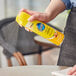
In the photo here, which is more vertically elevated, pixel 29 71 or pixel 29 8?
pixel 29 71

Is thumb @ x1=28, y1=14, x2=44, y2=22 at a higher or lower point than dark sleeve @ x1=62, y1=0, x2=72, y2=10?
lower

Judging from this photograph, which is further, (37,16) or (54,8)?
(54,8)

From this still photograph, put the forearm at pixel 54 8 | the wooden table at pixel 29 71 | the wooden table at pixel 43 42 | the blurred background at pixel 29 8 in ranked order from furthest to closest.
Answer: the blurred background at pixel 29 8 < the wooden table at pixel 43 42 < the forearm at pixel 54 8 < the wooden table at pixel 29 71

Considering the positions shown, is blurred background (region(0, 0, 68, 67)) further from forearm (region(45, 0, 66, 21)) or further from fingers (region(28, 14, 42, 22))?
fingers (region(28, 14, 42, 22))

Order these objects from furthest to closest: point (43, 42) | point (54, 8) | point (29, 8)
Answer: point (29, 8) < point (43, 42) < point (54, 8)

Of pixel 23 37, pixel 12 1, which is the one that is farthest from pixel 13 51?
pixel 12 1

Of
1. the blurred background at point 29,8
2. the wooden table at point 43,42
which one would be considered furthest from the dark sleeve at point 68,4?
the blurred background at point 29,8

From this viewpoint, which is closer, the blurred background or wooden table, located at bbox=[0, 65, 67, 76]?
wooden table, located at bbox=[0, 65, 67, 76]

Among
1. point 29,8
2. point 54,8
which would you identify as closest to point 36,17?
point 54,8

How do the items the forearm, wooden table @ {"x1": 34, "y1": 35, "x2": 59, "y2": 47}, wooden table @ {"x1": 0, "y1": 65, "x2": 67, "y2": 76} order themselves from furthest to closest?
1. wooden table @ {"x1": 34, "y1": 35, "x2": 59, "y2": 47}
2. the forearm
3. wooden table @ {"x1": 0, "y1": 65, "x2": 67, "y2": 76}

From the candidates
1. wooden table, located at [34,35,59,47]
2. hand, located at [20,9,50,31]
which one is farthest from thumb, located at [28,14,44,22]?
wooden table, located at [34,35,59,47]

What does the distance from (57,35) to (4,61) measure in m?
2.01

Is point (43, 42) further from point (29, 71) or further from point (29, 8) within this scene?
point (29, 71)

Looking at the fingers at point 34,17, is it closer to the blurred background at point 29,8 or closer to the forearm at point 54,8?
the forearm at point 54,8
